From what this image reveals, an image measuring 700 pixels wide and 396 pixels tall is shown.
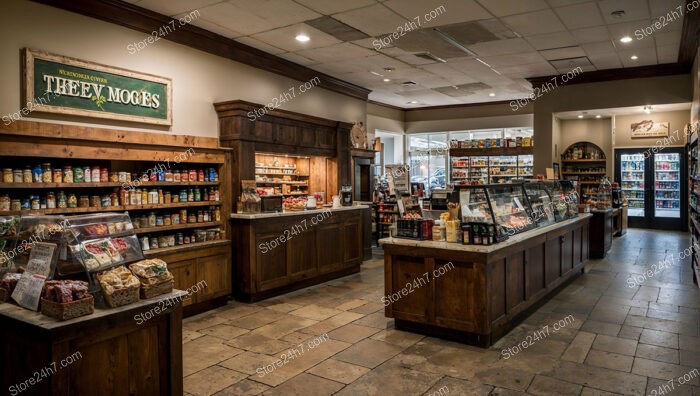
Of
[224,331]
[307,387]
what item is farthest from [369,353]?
[224,331]

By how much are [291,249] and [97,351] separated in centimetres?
419

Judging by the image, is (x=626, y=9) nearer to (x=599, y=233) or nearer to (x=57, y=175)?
(x=599, y=233)

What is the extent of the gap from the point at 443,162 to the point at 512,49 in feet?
22.9

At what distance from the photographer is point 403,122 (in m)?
14.0

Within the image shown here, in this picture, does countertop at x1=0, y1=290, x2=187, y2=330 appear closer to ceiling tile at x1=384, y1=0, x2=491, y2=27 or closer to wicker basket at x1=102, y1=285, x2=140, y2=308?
wicker basket at x1=102, y1=285, x2=140, y2=308

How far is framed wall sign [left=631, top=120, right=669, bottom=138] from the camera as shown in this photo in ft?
39.1

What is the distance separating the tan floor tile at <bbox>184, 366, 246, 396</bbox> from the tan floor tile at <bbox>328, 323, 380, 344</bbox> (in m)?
1.19

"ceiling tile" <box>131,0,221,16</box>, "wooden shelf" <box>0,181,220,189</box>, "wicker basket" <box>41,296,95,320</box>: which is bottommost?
"wicker basket" <box>41,296,95,320</box>

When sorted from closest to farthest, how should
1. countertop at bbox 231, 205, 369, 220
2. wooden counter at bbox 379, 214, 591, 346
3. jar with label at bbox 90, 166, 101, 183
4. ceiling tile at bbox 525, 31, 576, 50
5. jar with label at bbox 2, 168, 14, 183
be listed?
jar with label at bbox 2, 168, 14, 183 < wooden counter at bbox 379, 214, 591, 346 < jar with label at bbox 90, 166, 101, 183 < countertop at bbox 231, 205, 369, 220 < ceiling tile at bbox 525, 31, 576, 50

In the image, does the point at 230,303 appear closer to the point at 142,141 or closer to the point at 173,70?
the point at 142,141

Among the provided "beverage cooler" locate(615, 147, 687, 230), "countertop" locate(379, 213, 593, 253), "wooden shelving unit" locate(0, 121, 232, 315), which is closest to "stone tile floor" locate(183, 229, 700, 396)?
"wooden shelving unit" locate(0, 121, 232, 315)

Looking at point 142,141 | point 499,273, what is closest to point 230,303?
point 142,141

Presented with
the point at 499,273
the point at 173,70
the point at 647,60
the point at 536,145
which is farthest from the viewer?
the point at 536,145

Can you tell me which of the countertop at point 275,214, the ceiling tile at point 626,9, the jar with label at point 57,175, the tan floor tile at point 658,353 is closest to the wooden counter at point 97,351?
the jar with label at point 57,175
